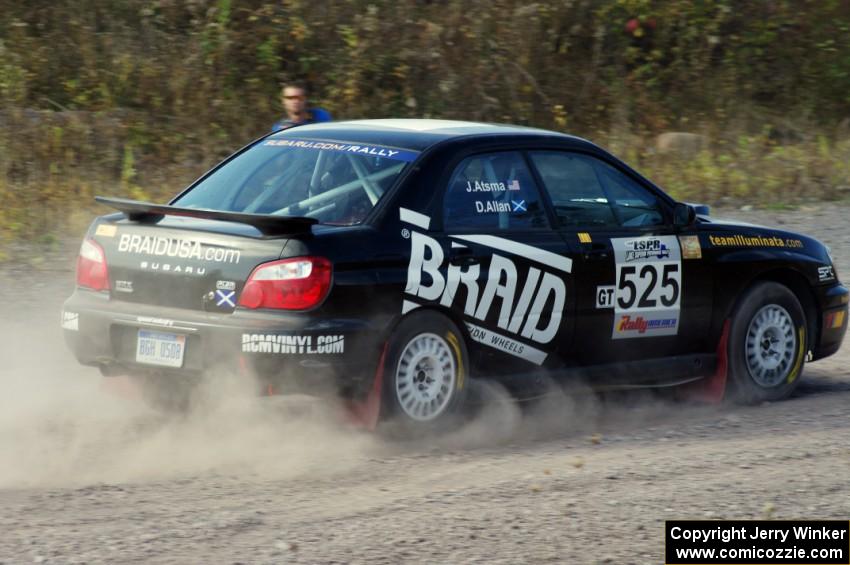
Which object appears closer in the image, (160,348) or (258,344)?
(258,344)

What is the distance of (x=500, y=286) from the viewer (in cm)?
684

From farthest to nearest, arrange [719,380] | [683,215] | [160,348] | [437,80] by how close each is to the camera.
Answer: [437,80] → [719,380] → [683,215] → [160,348]

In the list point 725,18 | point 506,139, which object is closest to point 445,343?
point 506,139

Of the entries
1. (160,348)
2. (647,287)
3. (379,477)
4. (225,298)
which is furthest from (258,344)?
(647,287)

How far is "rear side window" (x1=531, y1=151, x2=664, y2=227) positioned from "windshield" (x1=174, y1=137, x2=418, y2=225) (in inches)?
37.5

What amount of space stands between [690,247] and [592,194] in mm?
729

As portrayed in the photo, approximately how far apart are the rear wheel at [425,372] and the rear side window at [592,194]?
108 centimetres

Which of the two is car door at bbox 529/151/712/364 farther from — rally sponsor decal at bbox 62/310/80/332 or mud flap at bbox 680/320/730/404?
rally sponsor decal at bbox 62/310/80/332

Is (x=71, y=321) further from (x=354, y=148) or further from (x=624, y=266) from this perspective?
(x=624, y=266)

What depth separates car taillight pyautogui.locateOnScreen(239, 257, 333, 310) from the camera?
6098mm

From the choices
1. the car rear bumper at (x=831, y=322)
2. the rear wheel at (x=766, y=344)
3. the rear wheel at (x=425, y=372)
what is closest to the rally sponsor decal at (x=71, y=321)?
the rear wheel at (x=425, y=372)

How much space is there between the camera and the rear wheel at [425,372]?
6418 mm

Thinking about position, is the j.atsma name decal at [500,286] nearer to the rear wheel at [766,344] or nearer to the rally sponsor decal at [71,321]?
the rear wheel at [766,344]

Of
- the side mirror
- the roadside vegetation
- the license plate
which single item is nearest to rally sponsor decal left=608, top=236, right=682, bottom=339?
the side mirror
